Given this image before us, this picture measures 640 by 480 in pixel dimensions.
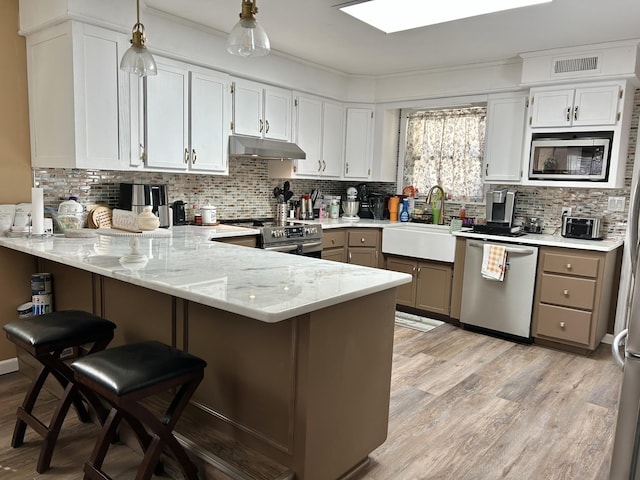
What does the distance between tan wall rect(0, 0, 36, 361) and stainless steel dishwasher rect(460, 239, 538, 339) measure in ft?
11.5

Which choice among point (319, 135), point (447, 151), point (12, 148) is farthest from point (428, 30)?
point (12, 148)

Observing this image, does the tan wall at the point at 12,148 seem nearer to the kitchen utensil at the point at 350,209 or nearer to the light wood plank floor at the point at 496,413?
the light wood plank floor at the point at 496,413

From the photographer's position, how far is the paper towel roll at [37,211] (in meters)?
2.78

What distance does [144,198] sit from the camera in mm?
3430

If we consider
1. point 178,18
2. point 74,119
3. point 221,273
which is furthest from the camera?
→ point 178,18

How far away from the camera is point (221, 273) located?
2035mm

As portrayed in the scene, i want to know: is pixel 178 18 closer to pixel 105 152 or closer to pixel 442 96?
pixel 105 152

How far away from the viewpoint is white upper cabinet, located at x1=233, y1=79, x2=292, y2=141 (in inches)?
161

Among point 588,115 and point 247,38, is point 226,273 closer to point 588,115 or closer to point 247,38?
point 247,38

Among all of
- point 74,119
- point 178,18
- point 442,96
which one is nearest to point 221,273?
point 74,119

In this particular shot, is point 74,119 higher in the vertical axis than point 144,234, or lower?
higher

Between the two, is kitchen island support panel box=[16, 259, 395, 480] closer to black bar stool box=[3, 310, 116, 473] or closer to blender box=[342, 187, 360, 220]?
black bar stool box=[3, 310, 116, 473]

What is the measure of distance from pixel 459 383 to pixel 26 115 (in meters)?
3.43

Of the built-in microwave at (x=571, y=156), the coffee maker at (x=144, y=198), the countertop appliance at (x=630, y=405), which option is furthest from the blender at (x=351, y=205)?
the countertop appliance at (x=630, y=405)
